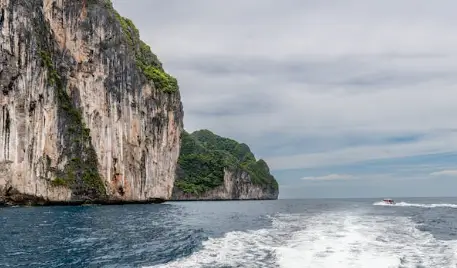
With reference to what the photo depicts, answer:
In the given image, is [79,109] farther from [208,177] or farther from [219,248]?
[208,177]

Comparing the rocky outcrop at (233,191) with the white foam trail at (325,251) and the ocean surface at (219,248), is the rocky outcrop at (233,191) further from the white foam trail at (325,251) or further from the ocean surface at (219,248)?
the white foam trail at (325,251)

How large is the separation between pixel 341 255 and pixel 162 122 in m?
66.3

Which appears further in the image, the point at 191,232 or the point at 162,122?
the point at 162,122

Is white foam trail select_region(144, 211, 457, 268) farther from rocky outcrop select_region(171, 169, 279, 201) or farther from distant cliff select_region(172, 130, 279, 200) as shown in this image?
distant cliff select_region(172, 130, 279, 200)

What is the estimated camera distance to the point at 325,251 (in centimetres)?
1986

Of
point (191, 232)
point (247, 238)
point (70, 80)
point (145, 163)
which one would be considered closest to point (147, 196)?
point (145, 163)

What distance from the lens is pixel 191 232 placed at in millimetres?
29656

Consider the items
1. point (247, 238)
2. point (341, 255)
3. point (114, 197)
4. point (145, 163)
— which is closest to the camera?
point (341, 255)

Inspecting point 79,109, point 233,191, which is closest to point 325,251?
point 79,109

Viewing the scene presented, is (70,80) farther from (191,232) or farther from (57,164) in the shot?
(191,232)

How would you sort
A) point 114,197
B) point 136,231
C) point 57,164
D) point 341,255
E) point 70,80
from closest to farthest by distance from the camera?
point 341,255 → point 136,231 → point 57,164 → point 70,80 → point 114,197

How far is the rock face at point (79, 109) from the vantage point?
177ft

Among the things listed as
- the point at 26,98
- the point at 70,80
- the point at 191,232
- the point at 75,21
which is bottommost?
the point at 191,232

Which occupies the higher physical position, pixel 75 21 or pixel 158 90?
pixel 75 21
